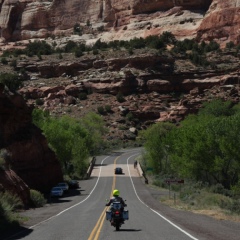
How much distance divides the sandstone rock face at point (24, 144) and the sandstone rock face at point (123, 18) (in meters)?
82.1

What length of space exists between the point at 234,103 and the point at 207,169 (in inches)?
2223

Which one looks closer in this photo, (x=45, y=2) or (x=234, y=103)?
(x=234, y=103)

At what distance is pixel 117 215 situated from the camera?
64.1 ft

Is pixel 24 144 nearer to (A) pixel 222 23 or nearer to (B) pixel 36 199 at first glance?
(B) pixel 36 199

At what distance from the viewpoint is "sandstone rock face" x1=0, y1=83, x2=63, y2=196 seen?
41875 mm

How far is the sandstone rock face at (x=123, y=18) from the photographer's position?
12362 cm

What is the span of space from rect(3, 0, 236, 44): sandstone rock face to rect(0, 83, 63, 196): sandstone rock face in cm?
8208

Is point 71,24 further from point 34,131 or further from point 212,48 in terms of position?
point 34,131

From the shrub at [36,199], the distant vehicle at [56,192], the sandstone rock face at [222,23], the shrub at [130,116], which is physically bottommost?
the shrub at [130,116]

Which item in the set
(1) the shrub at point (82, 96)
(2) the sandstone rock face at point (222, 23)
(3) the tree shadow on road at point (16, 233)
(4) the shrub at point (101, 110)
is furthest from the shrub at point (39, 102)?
(3) the tree shadow on road at point (16, 233)

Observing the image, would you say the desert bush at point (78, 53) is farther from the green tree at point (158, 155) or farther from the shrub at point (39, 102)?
the green tree at point (158, 155)

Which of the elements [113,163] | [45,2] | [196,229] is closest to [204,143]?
[196,229]

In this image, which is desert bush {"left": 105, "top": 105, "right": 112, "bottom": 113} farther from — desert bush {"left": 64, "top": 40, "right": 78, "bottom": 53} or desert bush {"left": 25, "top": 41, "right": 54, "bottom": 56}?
desert bush {"left": 25, "top": 41, "right": 54, "bottom": 56}

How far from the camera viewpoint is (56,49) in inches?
5443
